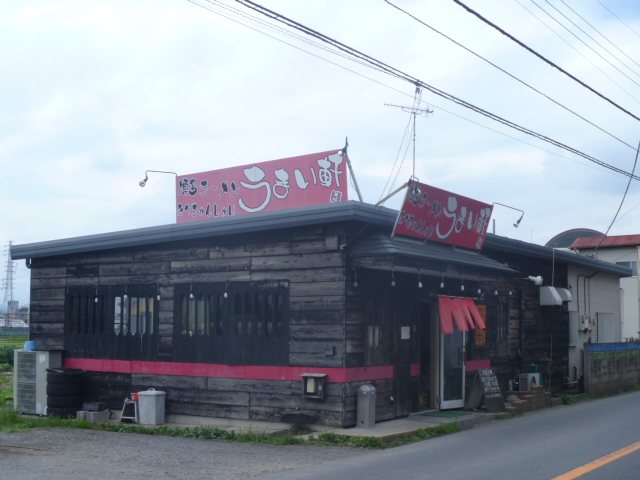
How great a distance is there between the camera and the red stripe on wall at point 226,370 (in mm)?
14234

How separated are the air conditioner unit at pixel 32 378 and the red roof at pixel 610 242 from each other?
22.8 metres

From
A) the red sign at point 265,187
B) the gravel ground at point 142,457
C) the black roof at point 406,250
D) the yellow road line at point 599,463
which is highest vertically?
the red sign at point 265,187

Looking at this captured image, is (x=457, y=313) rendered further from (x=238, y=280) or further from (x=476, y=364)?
(x=238, y=280)

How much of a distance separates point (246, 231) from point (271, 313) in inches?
62.6

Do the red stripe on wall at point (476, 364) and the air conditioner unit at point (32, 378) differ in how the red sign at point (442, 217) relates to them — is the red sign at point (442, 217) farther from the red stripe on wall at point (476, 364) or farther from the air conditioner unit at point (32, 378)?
the air conditioner unit at point (32, 378)

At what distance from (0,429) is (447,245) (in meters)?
9.31

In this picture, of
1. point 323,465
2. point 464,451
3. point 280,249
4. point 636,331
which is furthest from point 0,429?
point 636,331

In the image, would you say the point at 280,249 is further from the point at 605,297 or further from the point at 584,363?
the point at 605,297

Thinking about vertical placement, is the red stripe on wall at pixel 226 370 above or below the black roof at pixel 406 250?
below

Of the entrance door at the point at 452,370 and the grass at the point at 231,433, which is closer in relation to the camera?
the grass at the point at 231,433

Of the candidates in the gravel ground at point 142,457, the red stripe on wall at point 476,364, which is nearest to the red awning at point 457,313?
the red stripe on wall at point 476,364

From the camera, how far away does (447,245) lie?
1608cm

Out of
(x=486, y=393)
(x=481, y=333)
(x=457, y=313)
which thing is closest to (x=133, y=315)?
(x=457, y=313)

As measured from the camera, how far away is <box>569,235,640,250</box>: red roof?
110 ft
